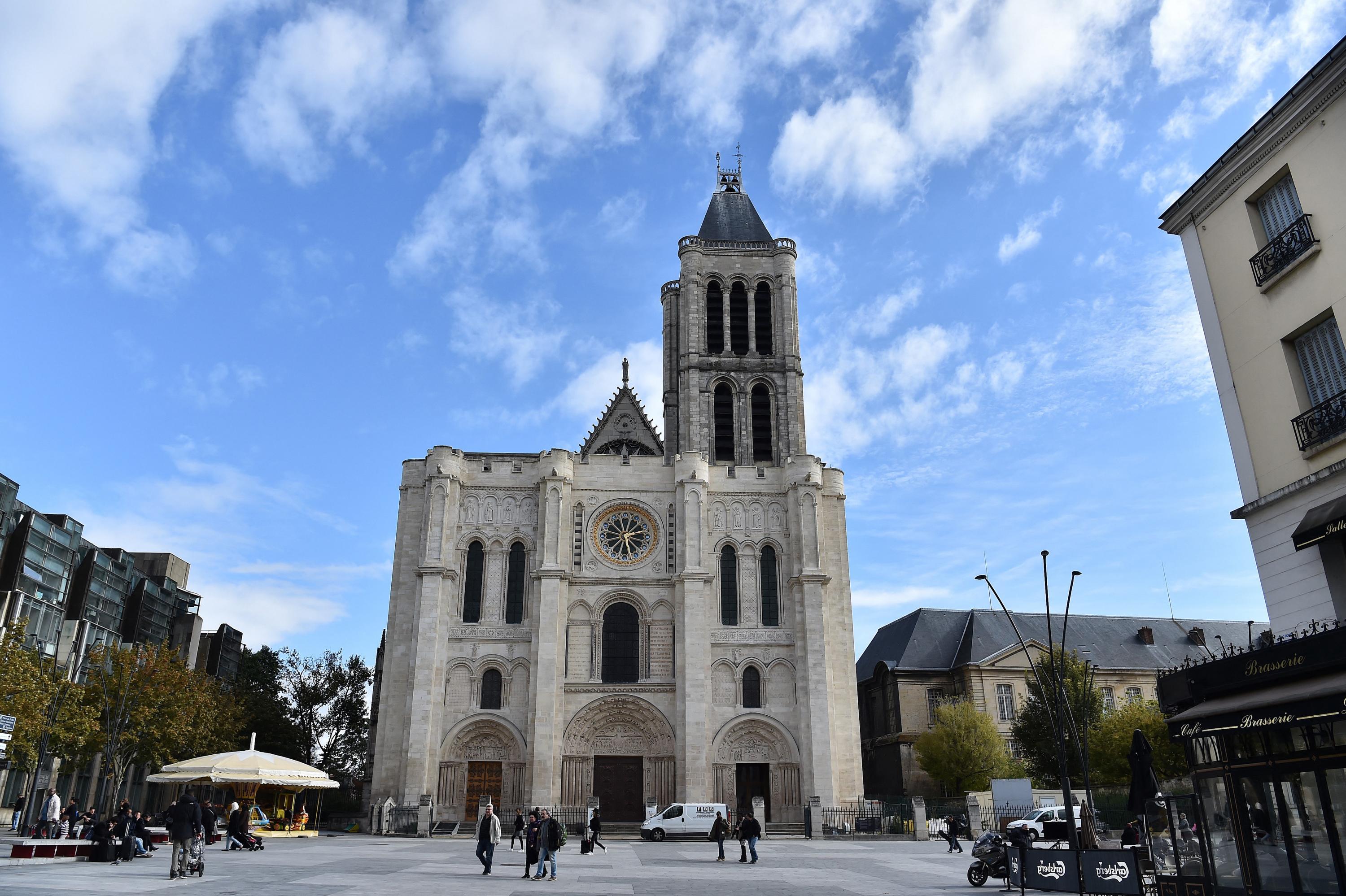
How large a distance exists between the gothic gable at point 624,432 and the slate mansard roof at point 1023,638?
1700 centimetres

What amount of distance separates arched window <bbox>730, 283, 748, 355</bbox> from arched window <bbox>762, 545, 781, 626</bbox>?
12.0m

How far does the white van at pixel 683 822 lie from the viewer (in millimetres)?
31391

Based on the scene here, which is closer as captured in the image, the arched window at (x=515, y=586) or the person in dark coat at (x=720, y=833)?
the person in dark coat at (x=720, y=833)

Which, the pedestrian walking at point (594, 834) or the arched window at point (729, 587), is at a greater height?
the arched window at point (729, 587)

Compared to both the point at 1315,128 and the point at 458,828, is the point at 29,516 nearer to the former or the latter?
the point at 458,828

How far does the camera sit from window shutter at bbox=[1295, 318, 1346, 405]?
37.0ft

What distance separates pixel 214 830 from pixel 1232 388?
81.4 feet

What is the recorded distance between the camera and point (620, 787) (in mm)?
36375

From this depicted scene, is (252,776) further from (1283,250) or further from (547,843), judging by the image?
(1283,250)

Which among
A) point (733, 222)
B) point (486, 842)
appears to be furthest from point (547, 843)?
point (733, 222)

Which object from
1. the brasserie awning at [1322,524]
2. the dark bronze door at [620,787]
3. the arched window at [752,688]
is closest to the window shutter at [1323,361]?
the brasserie awning at [1322,524]

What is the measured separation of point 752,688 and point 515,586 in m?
10.5

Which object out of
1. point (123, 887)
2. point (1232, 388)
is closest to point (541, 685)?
point (123, 887)

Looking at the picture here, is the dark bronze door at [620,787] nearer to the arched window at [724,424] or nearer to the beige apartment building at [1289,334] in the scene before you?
the arched window at [724,424]
